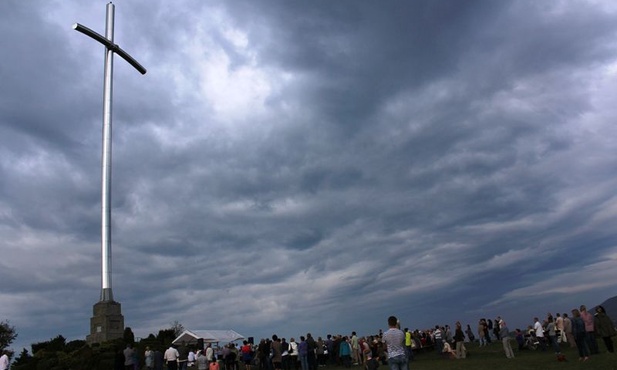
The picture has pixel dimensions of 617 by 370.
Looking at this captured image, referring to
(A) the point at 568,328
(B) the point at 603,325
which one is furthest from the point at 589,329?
Result: (A) the point at 568,328

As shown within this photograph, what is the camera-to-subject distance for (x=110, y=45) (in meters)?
48.6

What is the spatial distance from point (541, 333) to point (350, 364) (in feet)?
33.7

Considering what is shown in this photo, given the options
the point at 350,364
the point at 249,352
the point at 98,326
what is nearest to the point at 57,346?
the point at 98,326

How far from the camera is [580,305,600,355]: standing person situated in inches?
824

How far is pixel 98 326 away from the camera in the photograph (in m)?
38.8

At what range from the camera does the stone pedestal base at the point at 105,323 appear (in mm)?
38156

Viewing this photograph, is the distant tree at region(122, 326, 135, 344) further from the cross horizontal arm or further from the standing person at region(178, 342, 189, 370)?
the cross horizontal arm

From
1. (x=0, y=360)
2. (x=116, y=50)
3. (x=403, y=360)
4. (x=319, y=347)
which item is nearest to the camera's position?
(x=403, y=360)

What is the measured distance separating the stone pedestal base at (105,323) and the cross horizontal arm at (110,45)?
23.4 m

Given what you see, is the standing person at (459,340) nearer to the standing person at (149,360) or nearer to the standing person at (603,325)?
the standing person at (603,325)

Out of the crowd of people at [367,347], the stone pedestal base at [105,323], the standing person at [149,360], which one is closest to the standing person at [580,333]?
the crowd of people at [367,347]

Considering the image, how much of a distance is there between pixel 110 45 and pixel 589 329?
144 feet

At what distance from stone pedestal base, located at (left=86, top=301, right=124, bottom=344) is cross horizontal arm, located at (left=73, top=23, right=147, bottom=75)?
23.4 m

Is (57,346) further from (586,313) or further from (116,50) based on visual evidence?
(586,313)
